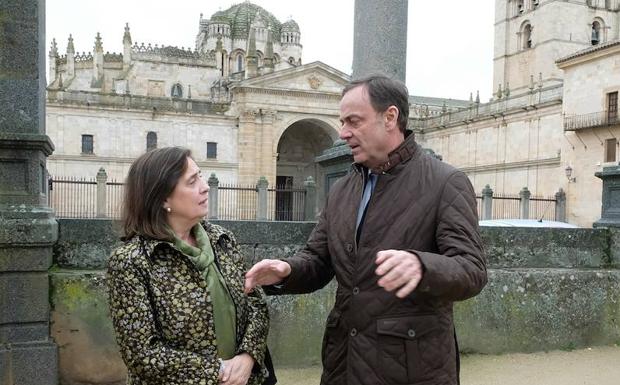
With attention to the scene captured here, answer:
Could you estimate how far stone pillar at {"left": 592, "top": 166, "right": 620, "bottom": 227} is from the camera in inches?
233

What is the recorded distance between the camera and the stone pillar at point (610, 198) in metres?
5.91

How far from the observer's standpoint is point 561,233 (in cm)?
546

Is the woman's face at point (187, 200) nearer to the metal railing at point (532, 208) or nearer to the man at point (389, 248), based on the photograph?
the man at point (389, 248)

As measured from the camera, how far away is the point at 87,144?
3203 centimetres

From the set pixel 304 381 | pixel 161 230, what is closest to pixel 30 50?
pixel 161 230

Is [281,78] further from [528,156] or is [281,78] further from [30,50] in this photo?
[30,50]

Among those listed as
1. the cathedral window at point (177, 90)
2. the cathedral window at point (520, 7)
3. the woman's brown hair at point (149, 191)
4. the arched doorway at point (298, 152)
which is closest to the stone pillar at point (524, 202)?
the arched doorway at point (298, 152)

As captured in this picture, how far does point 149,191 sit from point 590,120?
28.6 metres

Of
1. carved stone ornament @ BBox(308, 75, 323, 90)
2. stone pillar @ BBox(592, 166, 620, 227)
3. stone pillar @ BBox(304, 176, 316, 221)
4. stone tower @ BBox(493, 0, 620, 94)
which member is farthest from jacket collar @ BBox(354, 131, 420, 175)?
stone tower @ BBox(493, 0, 620, 94)

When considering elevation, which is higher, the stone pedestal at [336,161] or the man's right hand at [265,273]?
the stone pedestal at [336,161]

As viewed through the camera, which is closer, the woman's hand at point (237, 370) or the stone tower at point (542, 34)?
the woman's hand at point (237, 370)

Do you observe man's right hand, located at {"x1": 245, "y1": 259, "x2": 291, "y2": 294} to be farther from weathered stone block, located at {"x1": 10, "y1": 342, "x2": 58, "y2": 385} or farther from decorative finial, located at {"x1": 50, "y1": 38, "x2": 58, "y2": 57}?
decorative finial, located at {"x1": 50, "y1": 38, "x2": 58, "y2": 57}

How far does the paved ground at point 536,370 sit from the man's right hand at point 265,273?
2.32 m

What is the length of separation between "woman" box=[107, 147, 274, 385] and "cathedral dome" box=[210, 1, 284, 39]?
5402 cm
